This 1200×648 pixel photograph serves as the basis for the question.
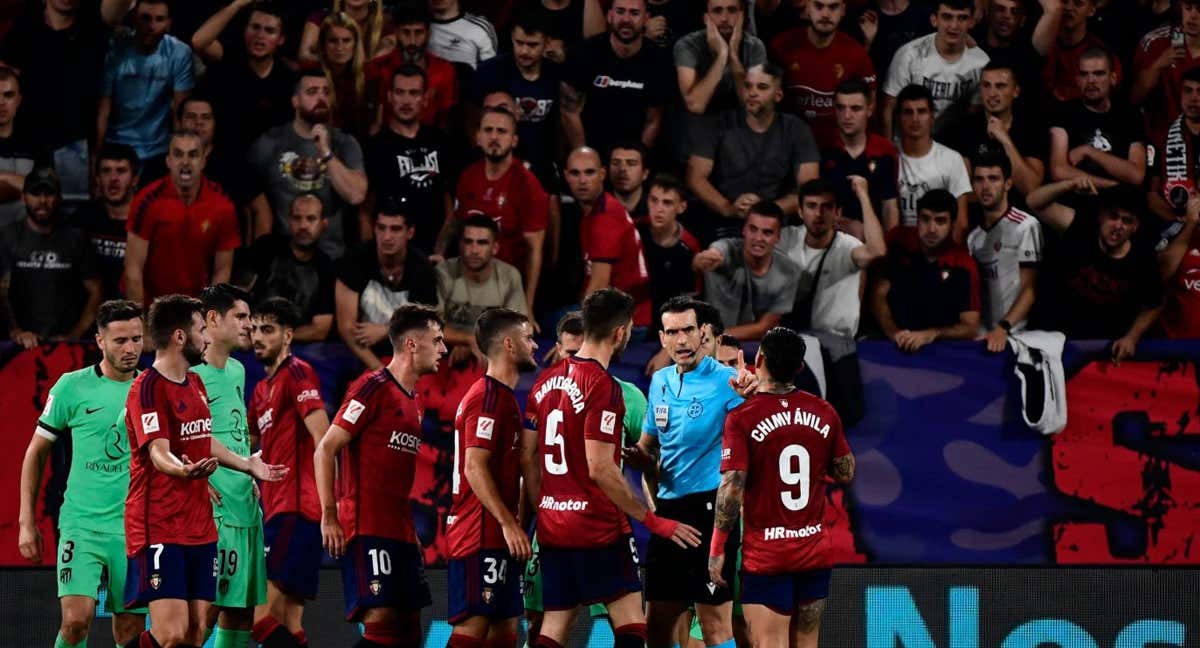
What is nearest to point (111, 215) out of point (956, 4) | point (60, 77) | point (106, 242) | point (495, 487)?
point (106, 242)

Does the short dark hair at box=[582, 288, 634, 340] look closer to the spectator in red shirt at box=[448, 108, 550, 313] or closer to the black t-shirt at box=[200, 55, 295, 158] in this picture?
the spectator in red shirt at box=[448, 108, 550, 313]

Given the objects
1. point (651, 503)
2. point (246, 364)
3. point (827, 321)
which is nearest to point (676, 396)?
A: point (651, 503)

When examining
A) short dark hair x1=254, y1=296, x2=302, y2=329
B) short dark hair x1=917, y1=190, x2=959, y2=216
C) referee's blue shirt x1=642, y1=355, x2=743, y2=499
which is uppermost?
short dark hair x1=917, y1=190, x2=959, y2=216

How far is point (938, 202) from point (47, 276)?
662 cm

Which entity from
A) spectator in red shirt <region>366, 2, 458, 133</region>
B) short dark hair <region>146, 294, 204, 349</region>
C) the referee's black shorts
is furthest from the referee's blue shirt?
spectator in red shirt <region>366, 2, 458, 133</region>

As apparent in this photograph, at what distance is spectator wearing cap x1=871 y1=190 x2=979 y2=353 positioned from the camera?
41.3 feet

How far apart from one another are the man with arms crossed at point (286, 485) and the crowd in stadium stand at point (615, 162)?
62.7 inches

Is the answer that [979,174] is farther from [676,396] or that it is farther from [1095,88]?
[676,396]

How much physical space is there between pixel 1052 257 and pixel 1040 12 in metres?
2.87

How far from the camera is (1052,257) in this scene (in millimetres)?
12906

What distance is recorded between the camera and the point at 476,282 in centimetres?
1260

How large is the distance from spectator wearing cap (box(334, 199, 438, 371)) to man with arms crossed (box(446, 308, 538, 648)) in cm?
327

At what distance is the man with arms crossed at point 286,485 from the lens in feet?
34.7

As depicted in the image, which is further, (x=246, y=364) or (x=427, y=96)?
(x=427, y=96)
